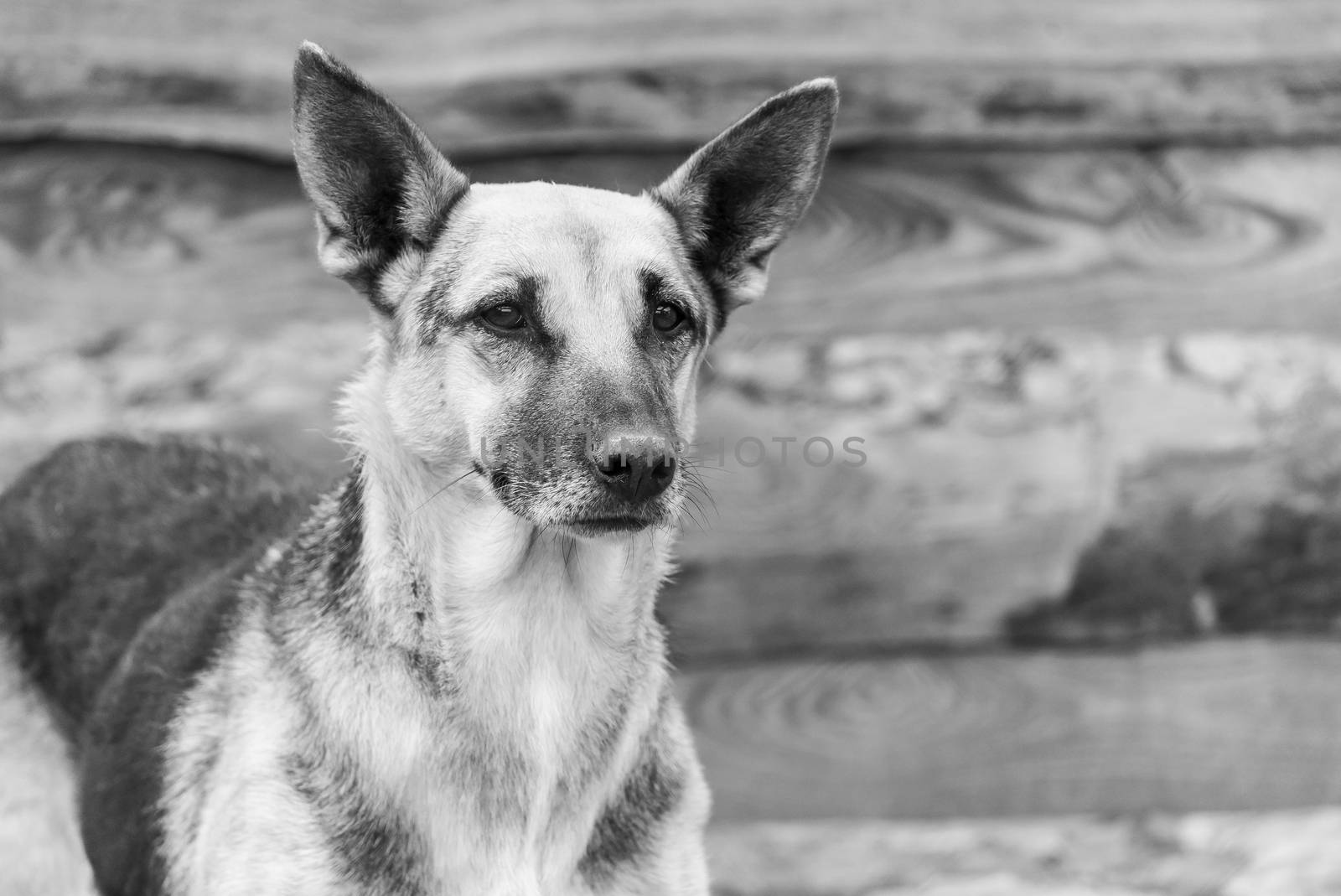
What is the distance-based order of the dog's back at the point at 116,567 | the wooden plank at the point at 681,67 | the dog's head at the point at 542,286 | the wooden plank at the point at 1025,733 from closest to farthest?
the dog's head at the point at 542,286 → the dog's back at the point at 116,567 → the wooden plank at the point at 681,67 → the wooden plank at the point at 1025,733

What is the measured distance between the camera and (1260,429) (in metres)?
4.62

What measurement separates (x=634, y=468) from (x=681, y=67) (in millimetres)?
2050

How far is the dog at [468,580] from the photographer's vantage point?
9.46 feet

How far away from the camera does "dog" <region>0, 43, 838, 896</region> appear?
2885 mm

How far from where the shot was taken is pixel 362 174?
3129 millimetres

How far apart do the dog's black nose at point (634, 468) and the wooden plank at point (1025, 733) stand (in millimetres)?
2101

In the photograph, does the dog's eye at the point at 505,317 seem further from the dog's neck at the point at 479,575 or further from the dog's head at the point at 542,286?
the dog's neck at the point at 479,575

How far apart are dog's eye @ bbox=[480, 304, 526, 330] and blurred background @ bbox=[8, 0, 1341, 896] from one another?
4.96 ft

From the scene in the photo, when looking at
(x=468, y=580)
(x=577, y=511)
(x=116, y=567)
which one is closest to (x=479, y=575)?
(x=468, y=580)

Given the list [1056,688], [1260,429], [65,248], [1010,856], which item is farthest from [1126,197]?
[65,248]

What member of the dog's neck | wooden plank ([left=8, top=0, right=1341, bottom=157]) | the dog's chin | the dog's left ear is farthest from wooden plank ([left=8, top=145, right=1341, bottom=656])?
the dog's chin

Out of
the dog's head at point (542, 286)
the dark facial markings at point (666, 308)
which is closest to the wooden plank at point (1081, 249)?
the dog's head at point (542, 286)

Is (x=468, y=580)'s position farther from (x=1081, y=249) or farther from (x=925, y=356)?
(x=1081, y=249)

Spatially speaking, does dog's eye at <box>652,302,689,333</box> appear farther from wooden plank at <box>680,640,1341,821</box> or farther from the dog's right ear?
wooden plank at <box>680,640,1341,821</box>
